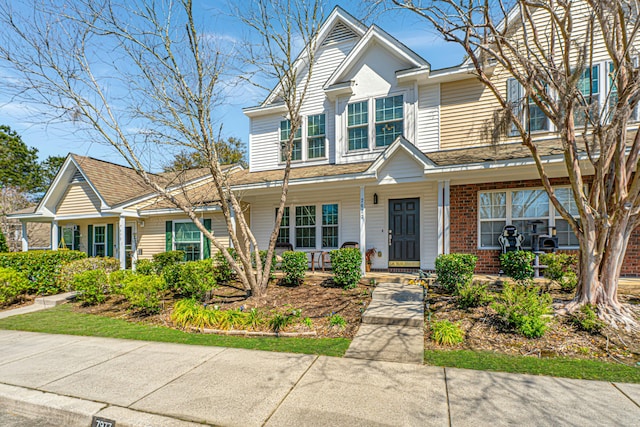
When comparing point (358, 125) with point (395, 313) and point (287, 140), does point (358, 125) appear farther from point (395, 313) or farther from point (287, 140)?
point (395, 313)

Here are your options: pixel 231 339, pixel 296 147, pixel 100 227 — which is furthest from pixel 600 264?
pixel 100 227

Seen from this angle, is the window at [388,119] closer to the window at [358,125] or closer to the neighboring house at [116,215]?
the window at [358,125]

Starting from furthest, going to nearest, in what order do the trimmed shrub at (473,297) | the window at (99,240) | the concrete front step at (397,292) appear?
the window at (99,240) < the concrete front step at (397,292) < the trimmed shrub at (473,297)

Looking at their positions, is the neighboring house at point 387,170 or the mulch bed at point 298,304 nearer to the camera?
the mulch bed at point 298,304

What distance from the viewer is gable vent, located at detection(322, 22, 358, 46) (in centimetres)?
1121

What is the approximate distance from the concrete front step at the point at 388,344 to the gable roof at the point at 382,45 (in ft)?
25.6

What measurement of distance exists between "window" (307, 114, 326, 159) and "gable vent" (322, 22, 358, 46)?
2.68 meters

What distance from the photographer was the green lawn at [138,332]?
479 cm

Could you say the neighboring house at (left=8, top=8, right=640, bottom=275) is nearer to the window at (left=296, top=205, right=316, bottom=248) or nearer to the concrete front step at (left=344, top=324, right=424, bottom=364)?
the window at (left=296, top=205, right=316, bottom=248)

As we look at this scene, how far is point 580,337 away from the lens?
4676 mm

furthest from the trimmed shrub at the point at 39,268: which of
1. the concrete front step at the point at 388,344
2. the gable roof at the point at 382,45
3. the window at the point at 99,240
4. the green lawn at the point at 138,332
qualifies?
the gable roof at the point at 382,45

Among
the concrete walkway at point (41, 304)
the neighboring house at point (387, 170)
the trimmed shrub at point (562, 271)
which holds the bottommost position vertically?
the concrete walkway at point (41, 304)

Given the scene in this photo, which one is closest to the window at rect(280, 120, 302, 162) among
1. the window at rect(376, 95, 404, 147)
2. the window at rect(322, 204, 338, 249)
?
the window at rect(322, 204, 338, 249)

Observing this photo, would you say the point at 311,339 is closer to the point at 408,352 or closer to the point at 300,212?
the point at 408,352
